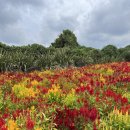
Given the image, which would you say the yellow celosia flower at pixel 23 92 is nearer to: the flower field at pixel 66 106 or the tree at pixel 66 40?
the flower field at pixel 66 106

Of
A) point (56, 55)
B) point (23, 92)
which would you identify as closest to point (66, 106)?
point (23, 92)

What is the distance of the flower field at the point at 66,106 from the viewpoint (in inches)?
349

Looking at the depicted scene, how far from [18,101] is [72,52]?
5481 centimetres

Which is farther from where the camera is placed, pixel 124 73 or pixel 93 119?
pixel 124 73

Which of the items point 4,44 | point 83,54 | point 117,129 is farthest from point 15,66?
point 117,129

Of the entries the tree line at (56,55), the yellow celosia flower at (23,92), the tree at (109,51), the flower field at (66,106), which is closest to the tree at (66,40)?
the tree line at (56,55)

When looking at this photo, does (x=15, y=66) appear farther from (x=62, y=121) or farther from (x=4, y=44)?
(x=62, y=121)

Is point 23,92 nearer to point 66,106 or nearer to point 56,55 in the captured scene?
point 66,106

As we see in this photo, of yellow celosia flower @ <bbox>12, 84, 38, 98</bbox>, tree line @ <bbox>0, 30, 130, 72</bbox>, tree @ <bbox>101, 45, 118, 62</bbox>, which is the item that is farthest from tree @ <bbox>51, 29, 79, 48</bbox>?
yellow celosia flower @ <bbox>12, 84, 38, 98</bbox>

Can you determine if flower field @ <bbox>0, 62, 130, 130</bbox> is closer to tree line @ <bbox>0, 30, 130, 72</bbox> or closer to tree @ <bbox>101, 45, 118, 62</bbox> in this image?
tree line @ <bbox>0, 30, 130, 72</bbox>

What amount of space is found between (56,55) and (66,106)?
1789 inches

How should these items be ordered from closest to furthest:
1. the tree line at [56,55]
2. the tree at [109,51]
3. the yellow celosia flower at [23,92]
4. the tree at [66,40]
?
the yellow celosia flower at [23,92]
the tree line at [56,55]
the tree at [109,51]
the tree at [66,40]

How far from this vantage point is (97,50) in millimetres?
70250

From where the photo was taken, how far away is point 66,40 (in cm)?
8194
